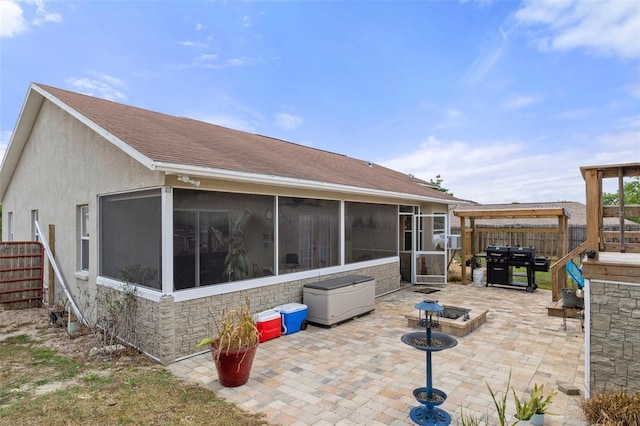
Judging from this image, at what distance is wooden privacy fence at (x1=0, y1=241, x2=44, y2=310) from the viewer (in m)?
8.63

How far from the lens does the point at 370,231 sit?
959 centimetres

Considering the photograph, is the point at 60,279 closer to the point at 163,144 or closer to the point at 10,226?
the point at 163,144

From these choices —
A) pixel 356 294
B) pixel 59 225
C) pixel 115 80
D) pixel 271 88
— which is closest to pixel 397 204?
pixel 356 294

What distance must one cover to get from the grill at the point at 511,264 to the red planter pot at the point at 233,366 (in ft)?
30.9

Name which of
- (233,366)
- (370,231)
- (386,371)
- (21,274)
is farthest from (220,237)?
(21,274)

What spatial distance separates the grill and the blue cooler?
7368 mm

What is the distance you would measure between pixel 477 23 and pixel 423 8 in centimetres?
173

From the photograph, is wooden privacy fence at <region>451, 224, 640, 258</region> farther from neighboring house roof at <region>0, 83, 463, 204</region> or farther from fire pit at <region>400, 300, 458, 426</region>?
fire pit at <region>400, 300, 458, 426</region>

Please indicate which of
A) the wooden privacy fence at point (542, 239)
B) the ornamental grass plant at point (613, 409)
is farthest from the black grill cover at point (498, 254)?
the ornamental grass plant at point (613, 409)

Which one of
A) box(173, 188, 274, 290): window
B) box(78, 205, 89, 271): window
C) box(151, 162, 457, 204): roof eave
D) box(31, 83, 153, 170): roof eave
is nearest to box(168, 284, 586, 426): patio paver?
box(173, 188, 274, 290): window

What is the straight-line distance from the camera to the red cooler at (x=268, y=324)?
6047 millimetres

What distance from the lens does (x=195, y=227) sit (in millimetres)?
Result: 5449

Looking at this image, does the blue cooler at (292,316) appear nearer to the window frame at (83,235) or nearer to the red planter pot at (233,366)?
the red planter pot at (233,366)

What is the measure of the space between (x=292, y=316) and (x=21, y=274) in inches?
301
